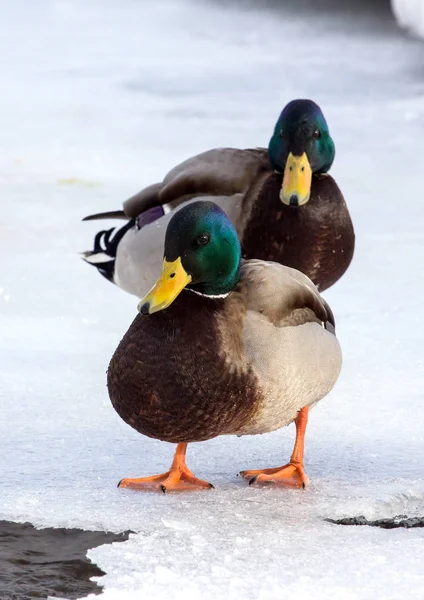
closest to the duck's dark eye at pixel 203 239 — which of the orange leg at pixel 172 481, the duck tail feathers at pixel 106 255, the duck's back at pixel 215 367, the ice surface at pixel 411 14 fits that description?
the duck's back at pixel 215 367

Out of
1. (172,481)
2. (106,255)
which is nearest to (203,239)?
(172,481)

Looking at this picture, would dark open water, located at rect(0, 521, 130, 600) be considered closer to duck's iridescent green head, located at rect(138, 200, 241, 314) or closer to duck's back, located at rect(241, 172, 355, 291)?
duck's iridescent green head, located at rect(138, 200, 241, 314)

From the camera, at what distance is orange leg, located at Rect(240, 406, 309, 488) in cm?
329

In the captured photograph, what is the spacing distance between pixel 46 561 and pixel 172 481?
59 cm

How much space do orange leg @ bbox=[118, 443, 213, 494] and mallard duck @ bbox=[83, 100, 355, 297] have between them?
1.41 m

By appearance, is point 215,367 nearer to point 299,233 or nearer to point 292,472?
point 292,472

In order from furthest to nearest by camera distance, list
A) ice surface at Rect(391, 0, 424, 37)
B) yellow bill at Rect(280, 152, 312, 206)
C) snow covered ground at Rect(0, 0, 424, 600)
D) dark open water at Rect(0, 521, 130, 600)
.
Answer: ice surface at Rect(391, 0, 424, 37), yellow bill at Rect(280, 152, 312, 206), snow covered ground at Rect(0, 0, 424, 600), dark open water at Rect(0, 521, 130, 600)

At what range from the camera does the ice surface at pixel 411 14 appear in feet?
35.9

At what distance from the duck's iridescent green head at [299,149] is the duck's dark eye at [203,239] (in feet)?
4.74

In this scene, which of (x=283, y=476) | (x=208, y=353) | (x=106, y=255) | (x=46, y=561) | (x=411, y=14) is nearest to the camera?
(x=46, y=561)

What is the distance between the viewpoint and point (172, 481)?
10.6 feet

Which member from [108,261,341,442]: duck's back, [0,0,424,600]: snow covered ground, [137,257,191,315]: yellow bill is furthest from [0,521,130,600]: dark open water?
[137,257,191,315]: yellow bill

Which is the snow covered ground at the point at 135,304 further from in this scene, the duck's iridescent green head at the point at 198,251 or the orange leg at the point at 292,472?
the duck's iridescent green head at the point at 198,251

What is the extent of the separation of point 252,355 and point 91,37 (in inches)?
342
